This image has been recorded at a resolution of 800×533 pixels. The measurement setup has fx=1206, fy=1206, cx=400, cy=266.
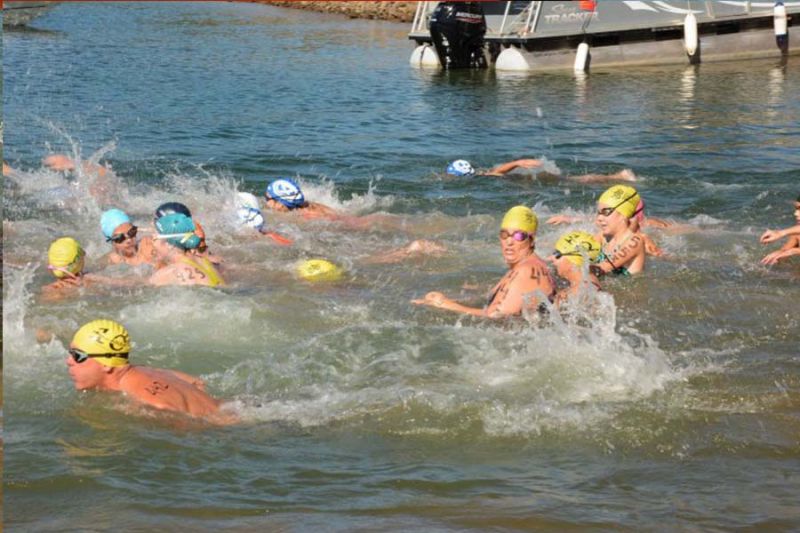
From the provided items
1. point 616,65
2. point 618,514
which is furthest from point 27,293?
point 616,65

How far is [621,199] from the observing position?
37.4ft

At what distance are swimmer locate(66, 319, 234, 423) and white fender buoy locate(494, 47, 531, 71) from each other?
2143cm

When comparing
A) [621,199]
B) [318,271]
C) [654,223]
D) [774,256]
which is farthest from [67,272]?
[774,256]

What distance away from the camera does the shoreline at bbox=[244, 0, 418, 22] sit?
140ft

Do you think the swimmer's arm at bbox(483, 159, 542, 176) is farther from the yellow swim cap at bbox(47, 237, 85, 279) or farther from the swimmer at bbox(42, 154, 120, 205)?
the yellow swim cap at bbox(47, 237, 85, 279)

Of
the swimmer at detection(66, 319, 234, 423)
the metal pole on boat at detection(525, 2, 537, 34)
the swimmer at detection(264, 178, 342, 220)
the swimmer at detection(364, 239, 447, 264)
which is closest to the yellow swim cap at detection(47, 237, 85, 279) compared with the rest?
the swimmer at detection(66, 319, 234, 423)

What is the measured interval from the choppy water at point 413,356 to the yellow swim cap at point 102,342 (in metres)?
0.44

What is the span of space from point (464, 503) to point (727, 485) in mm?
1675

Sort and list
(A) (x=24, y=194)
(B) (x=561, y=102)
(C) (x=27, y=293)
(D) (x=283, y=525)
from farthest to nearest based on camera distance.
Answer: (B) (x=561, y=102)
(A) (x=24, y=194)
(C) (x=27, y=293)
(D) (x=283, y=525)

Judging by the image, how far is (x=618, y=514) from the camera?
23.2 feet

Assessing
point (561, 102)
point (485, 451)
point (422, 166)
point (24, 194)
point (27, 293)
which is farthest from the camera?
point (561, 102)

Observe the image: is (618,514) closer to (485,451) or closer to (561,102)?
(485,451)

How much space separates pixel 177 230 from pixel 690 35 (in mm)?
19878

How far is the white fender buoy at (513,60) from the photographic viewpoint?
2858cm
